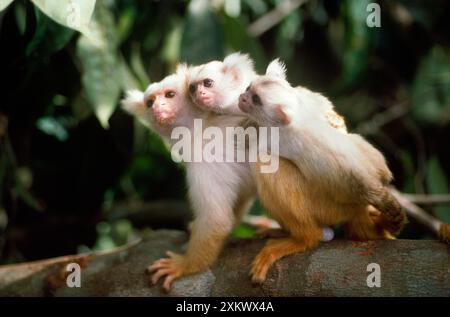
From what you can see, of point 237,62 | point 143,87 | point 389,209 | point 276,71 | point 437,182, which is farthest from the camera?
point 437,182

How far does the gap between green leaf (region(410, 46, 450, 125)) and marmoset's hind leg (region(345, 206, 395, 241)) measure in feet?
7.68

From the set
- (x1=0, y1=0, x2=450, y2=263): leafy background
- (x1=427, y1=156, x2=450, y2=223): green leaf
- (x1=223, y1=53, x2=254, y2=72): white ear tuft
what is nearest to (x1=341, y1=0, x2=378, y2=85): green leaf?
(x1=0, y1=0, x2=450, y2=263): leafy background

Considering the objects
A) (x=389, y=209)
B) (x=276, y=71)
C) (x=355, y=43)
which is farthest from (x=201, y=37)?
(x=389, y=209)

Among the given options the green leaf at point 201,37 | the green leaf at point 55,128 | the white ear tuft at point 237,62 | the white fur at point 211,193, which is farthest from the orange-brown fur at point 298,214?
the green leaf at point 55,128

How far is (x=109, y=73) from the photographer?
3.23 metres

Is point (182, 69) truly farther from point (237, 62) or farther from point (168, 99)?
point (237, 62)

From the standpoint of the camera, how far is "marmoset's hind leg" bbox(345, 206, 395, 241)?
2.67 meters

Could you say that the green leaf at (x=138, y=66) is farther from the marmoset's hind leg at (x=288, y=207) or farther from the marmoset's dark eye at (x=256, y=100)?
the marmoset's hind leg at (x=288, y=207)

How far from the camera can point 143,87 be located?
372 cm

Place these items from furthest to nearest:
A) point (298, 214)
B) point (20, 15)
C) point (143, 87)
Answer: point (143, 87) < point (20, 15) < point (298, 214)

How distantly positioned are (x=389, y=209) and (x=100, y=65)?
1.82m

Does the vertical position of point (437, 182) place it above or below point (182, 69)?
below
